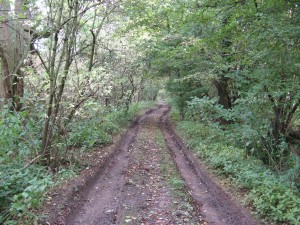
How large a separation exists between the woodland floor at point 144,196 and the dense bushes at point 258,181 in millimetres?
424

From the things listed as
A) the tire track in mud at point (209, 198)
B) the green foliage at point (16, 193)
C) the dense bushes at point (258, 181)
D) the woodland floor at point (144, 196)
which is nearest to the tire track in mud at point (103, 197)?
the woodland floor at point (144, 196)

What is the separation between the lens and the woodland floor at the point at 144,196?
566cm

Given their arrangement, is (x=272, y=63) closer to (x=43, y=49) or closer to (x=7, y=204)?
(x=7, y=204)

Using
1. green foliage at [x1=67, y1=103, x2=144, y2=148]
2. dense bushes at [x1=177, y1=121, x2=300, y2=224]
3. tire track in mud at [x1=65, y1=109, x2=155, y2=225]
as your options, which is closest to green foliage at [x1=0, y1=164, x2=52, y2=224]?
tire track in mud at [x1=65, y1=109, x2=155, y2=225]

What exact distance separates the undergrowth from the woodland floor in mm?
569

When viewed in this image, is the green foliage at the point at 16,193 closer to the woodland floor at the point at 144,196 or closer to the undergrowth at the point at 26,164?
the undergrowth at the point at 26,164

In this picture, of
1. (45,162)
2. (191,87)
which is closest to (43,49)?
(45,162)

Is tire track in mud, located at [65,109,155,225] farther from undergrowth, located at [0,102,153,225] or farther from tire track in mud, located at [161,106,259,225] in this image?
tire track in mud, located at [161,106,259,225]

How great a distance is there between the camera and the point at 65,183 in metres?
6.91

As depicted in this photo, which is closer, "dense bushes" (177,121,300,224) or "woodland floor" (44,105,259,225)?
"dense bushes" (177,121,300,224)

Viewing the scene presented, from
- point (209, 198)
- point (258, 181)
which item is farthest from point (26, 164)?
point (258, 181)

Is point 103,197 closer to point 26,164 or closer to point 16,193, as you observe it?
point 26,164

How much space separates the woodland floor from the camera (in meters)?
5.66

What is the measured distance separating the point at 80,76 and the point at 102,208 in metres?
3.88
